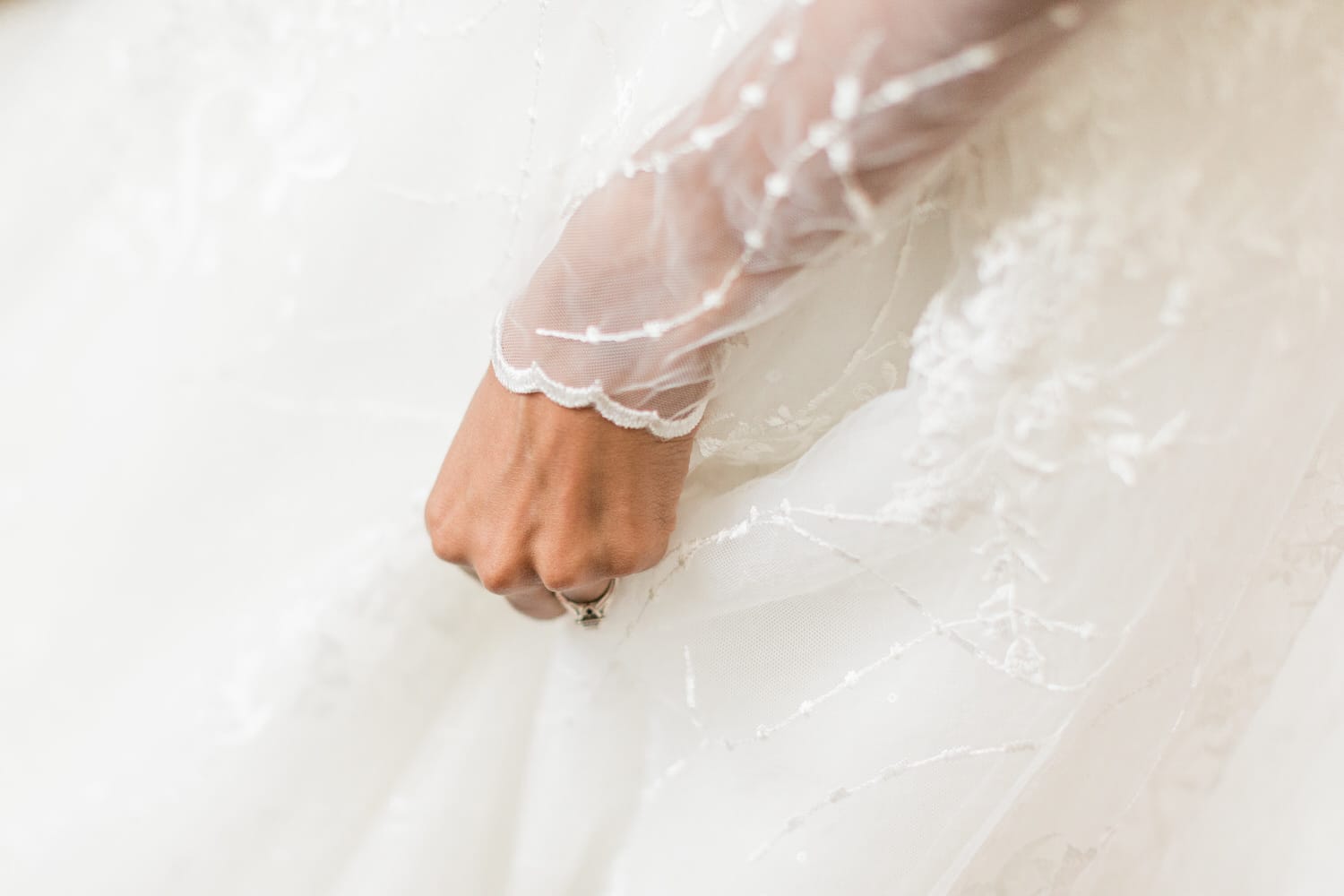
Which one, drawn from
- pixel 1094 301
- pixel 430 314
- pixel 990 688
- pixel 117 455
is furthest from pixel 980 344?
pixel 117 455

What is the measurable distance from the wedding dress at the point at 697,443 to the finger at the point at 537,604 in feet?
0.09

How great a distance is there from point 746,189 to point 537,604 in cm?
24

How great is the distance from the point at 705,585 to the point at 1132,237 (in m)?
0.23

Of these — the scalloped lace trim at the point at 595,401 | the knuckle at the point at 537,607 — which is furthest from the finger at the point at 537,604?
the scalloped lace trim at the point at 595,401

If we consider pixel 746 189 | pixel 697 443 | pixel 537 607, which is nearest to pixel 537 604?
pixel 537 607

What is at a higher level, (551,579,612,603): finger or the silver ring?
(551,579,612,603): finger

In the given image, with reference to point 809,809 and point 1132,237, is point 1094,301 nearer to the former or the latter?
point 1132,237

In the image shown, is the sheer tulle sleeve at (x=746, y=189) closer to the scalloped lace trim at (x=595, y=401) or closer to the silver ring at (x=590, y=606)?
the scalloped lace trim at (x=595, y=401)

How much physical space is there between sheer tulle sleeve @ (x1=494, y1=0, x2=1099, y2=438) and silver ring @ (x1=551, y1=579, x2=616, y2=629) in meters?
0.11

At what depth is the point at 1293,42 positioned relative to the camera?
1.10ft

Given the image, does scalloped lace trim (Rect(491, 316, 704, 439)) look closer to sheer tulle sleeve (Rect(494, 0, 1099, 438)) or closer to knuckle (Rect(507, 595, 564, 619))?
sheer tulle sleeve (Rect(494, 0, 1099, 438))

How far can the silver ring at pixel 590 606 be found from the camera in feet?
1.55

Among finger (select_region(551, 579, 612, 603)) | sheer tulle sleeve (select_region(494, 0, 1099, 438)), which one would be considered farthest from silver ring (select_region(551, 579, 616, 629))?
sheer tulle sleeve (select_region(494, 0, 1099, 438))

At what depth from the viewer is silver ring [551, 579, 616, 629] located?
0.47 meters
